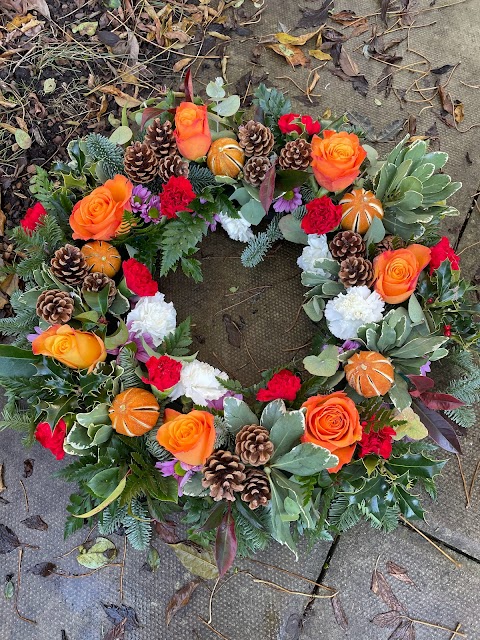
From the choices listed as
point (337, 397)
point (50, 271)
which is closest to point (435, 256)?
point (337, 397)

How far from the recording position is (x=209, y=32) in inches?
91.3

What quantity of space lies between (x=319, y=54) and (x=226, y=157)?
37.4 inches

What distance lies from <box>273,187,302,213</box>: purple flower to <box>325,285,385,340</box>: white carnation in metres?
0.33

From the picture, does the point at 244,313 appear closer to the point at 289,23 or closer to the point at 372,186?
the point at 372,186

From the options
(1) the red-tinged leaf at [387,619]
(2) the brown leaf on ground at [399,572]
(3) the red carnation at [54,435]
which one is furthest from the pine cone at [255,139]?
(1) the red-tinged leaf at [387,619]

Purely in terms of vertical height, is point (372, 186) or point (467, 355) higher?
point (372, 186)

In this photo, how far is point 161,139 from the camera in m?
1.62

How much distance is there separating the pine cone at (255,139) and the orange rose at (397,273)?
0.46 metres

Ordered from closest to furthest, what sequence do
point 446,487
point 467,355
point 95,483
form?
point 95,483 → point 467,355 → point 446,487

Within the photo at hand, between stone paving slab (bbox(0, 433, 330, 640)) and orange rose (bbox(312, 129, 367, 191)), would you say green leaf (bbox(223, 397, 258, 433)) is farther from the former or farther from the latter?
orange rose (bbox(312, 129, 367, 191))

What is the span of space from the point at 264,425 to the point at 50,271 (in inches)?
28.8

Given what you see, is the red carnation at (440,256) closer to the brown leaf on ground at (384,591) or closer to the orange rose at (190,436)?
the orange rose at (190,436)

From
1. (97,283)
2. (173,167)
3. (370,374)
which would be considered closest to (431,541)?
(370,374)

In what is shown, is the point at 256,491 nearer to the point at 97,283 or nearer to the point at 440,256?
the point at 97,283
